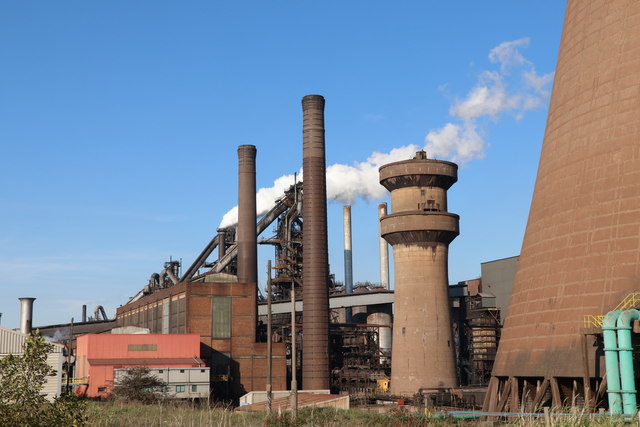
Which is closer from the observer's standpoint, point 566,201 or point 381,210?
point 566,201

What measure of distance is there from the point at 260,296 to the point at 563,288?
Answer: 53.5 meters

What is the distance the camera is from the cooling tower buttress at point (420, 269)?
42594 mm

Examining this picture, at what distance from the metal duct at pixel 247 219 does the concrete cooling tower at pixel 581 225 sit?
36765 mm

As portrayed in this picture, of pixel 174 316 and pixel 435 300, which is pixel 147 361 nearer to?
pixel 174 316

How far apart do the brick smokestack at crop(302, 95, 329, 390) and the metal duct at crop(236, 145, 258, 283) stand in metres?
9.80

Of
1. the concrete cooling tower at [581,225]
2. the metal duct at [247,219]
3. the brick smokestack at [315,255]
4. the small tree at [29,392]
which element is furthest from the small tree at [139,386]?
the small tree at [29,392]

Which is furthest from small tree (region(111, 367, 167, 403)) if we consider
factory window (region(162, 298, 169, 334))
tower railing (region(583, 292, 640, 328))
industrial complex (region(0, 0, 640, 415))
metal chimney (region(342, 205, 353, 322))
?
metal chimney (region(342, 205, 353, 322))

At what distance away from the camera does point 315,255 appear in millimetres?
47188

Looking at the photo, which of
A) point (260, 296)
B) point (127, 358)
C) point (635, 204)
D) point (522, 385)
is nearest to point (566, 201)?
point (635, 204)

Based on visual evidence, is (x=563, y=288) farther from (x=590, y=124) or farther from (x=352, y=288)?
(x=352, y=288)

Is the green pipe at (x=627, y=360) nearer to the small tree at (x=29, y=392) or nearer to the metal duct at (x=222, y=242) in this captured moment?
the small tree at (x=29, y=392)

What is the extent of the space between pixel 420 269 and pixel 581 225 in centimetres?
2529

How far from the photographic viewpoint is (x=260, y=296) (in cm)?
7038

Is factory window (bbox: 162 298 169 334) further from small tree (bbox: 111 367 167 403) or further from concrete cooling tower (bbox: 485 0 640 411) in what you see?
concrete cooling tower (bbox: 485 0 640 411)
